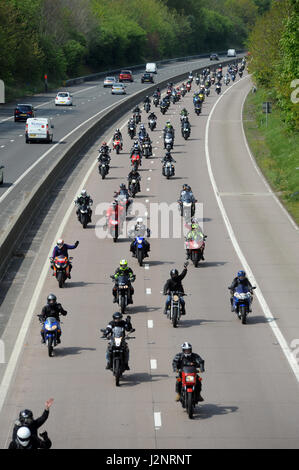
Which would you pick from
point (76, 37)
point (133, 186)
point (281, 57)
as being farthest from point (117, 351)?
point (76, 37)

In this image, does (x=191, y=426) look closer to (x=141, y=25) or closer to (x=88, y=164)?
(x=88, y=164)

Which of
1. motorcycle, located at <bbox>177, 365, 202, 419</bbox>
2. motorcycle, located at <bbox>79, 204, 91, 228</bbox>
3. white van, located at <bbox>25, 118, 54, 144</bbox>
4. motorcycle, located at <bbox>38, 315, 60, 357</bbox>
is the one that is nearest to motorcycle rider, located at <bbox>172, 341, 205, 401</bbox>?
motorcycle, located at <bbox>177, 365, 202, 419</bbox>

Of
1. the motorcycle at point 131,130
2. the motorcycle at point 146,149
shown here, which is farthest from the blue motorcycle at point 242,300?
the motorcycle at point 131,130

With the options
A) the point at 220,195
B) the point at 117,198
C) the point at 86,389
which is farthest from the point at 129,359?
the point at 220,195

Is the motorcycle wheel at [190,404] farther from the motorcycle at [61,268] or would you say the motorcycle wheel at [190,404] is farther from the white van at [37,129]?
the white van at [37,129]

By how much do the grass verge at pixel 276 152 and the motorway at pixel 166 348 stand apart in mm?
4692

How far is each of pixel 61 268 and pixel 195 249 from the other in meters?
5.18

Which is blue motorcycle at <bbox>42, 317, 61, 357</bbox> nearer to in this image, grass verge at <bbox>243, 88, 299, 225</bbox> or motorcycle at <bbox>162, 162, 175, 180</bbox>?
Answer: grass verge at <bbox>243, 88, 299, 225</bbox>

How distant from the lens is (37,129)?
6644cm

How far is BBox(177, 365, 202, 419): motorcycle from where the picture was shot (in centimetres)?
1900

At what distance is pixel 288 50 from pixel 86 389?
40049mm

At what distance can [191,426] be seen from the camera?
1856 centimetres

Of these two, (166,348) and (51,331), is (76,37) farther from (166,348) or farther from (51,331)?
(51,331)

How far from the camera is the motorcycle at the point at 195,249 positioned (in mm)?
32938
